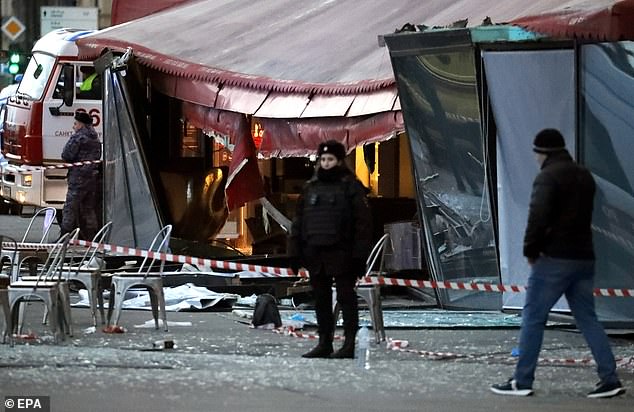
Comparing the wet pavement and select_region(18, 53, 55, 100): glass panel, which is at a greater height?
select_region(18, 53, 55, 100): glass panel

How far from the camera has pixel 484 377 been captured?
1145cm

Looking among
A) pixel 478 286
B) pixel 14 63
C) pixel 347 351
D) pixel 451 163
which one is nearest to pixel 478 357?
pixel 347 351

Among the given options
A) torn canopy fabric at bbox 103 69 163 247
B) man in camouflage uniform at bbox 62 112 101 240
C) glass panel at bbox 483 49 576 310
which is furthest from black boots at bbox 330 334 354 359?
man in camouflage uniform at bbox 62 112 101 240

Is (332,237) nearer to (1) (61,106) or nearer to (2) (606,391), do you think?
(2) (606,391)

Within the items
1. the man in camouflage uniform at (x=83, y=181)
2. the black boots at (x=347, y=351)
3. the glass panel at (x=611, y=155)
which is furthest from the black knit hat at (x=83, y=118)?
the black boots at (x=347, y=351)

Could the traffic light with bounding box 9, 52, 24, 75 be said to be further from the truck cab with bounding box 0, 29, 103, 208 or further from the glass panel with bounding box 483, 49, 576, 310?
the glass panel with bounding box 483, 49, 576, 310

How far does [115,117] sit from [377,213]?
134 inches

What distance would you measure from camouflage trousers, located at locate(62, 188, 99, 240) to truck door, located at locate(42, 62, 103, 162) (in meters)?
3.68

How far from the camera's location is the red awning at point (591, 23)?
497 inches

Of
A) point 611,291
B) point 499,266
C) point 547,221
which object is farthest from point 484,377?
point 499,266

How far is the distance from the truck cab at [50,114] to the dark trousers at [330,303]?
1259 centimetres

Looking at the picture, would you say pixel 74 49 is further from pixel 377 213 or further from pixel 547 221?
pixel 547 221

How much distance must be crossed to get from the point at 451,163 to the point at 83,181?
22.9 feet

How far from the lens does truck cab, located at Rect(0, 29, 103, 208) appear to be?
24.8 metres
